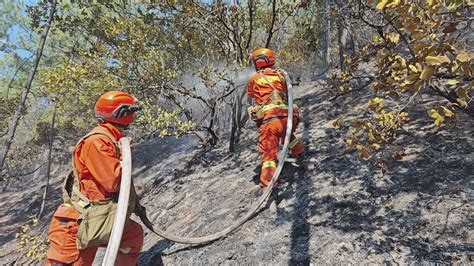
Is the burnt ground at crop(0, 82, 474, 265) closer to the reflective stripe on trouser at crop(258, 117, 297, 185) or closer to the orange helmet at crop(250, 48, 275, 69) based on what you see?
the reflective stripe on trouser at crop(258, 117, 297, 185)

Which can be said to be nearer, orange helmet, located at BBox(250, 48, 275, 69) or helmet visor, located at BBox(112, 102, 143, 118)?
helmet visor, located at BBox(112, 102, 143, 118)

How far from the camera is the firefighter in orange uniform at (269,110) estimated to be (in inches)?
202

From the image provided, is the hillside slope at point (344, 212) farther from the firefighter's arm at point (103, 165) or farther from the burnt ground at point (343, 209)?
the firefighter's arm at point (103, 165)

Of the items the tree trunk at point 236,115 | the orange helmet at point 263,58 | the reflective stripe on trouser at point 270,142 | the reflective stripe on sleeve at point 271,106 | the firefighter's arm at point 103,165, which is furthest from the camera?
the tree trunk at point 236,115

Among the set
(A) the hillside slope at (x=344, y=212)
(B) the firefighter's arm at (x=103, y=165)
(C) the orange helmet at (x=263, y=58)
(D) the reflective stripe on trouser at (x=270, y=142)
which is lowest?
(A) the hillside slope at (x=344, y=212)

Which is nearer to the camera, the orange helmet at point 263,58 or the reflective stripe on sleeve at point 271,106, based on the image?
the reflective stripe on sleeve at point 271,106

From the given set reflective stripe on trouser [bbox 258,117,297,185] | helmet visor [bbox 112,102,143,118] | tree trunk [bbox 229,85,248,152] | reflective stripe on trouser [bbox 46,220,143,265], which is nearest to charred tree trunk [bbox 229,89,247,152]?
tree trunk [bbox 229,85,248,152]

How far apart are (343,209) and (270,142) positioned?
5.66ft

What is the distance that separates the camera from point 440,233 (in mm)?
2951

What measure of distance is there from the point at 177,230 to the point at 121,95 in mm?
2798

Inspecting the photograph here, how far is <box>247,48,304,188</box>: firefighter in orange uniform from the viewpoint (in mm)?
5121

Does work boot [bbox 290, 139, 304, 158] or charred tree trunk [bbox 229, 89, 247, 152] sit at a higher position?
charred tree trunk [bbox 229, 89, 247, 152]

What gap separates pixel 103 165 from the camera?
3.23 meters

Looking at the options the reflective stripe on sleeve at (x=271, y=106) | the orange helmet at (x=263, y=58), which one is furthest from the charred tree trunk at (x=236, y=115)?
the reflective stripe on sleeve at (x=271, y=106)
